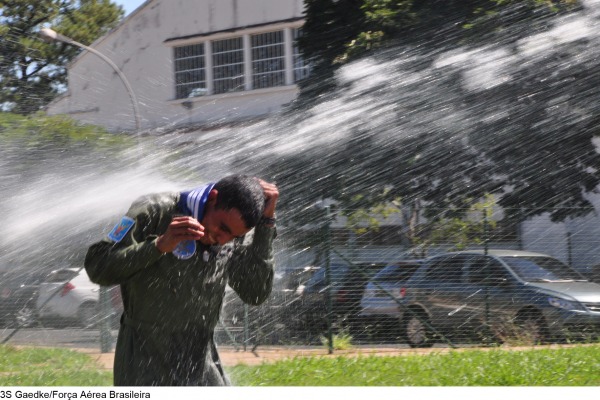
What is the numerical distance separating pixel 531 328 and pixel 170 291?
5819 mm

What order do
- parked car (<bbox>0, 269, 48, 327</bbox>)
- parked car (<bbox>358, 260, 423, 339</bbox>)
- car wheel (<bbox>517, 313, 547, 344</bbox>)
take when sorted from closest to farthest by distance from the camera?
parked car (<bbox>0, 269, 48, 327</bbox>) < car wheel (<bbox>517, 313, 547, 344</bbox>) < parked car (<bbox>358, 260, 423, 339</bbox>)

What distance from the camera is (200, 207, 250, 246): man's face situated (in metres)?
2.74

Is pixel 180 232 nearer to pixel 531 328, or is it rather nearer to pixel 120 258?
pixel 120 258

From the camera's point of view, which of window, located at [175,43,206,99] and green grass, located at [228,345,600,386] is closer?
green grass, located at [228,345,600,386]

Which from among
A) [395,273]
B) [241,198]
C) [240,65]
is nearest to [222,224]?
[241,198]

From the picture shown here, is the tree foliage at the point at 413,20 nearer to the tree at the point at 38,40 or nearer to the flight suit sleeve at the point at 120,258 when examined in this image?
the tree at the point at 38,40

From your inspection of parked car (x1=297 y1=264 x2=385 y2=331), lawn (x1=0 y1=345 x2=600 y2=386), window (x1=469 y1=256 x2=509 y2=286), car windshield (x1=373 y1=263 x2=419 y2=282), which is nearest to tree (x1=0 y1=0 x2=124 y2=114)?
lawn (x1=0 y1=345 x2=600 y2=386)

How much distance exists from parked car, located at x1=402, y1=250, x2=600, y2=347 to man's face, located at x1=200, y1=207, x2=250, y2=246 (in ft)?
18.2

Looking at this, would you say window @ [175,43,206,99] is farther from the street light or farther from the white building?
the street light

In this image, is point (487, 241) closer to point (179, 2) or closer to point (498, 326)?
point (498, 326)

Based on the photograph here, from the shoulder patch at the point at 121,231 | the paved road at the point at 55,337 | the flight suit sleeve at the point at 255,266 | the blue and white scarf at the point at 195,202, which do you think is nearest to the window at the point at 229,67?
the paved road at the point at 55,337

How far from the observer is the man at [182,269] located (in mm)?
2691
